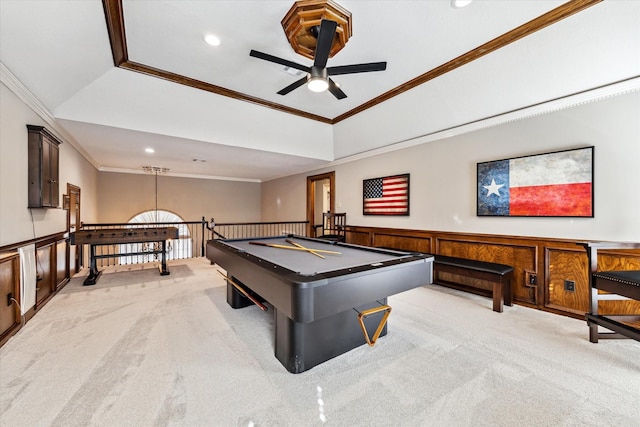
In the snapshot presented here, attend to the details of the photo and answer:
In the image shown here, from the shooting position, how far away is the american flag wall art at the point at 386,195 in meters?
4.82

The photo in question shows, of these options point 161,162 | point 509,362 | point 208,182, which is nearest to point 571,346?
point 509,362

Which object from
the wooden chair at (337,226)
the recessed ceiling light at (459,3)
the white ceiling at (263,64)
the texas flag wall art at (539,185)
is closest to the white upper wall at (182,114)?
the white ceiling at (263,64)

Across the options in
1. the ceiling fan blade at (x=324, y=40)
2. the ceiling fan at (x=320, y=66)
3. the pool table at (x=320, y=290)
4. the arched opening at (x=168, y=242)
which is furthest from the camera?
the arched opening at (x=168, y=242)

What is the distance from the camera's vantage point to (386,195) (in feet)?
16.9

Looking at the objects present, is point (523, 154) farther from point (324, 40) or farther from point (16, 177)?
point (16, 177)

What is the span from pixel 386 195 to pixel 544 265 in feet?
8.64

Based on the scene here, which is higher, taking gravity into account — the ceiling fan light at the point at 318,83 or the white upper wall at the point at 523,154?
the ceiling fan light at the point at 318,83

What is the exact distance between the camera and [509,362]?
206 centimetres

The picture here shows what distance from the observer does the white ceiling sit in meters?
2.41

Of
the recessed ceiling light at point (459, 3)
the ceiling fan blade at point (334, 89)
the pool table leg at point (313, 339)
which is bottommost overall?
the pool table leg at point (313, 339)

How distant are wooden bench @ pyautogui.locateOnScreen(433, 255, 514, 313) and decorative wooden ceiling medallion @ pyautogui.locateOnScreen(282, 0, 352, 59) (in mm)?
3091

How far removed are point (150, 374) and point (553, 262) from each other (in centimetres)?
433

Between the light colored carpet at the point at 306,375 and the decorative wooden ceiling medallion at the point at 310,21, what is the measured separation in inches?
119

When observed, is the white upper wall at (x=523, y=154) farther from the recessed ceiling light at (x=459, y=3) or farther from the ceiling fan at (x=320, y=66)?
the ceiling fan at (x=320, y=66)
